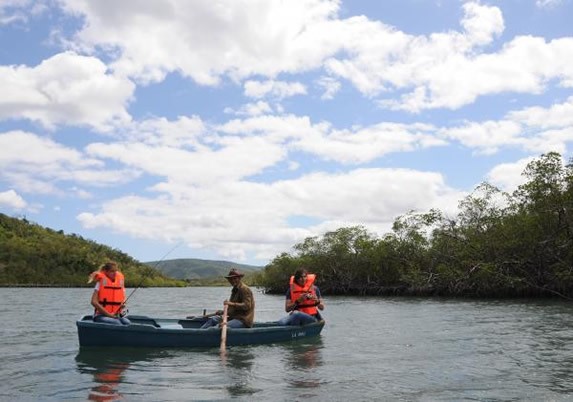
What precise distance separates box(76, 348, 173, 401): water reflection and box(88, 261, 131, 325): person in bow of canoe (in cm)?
77

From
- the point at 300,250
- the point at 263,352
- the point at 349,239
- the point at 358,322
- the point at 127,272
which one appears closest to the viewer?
the point at 263,352

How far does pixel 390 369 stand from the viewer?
37.8 feet

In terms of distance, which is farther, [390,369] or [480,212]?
[480,212]

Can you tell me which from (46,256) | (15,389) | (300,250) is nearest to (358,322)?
(15,389)

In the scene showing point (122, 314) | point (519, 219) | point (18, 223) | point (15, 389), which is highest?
point (18, 223)

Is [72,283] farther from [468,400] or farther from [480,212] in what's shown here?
[468,400]

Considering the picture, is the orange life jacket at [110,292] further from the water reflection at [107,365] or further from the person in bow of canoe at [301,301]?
the person in bow of canoe at [301,301]

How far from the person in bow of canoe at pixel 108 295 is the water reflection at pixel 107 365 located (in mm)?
771

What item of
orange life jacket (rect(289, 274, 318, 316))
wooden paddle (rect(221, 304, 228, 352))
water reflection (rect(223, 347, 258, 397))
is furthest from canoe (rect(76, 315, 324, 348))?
orange life jacket (rect(289, 274, 318, 316))

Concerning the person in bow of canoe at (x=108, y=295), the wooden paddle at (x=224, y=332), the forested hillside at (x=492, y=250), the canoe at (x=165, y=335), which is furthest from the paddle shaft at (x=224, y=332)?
the forested hillside at (x=492, y=250)

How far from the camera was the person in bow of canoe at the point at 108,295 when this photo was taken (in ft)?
44.3

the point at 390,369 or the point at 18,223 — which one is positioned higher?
the point at 18,223

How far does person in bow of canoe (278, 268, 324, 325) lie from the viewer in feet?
53.1

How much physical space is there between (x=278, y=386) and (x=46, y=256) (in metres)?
153
